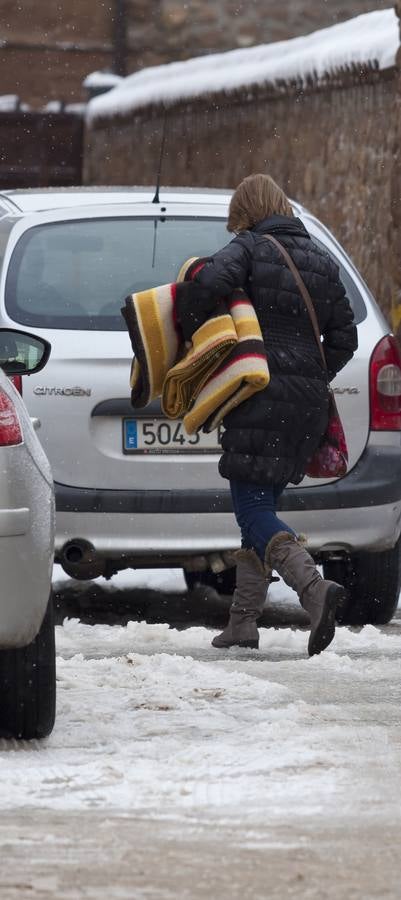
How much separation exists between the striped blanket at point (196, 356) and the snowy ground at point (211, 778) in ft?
2.75

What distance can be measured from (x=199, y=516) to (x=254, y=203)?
3.93 ft

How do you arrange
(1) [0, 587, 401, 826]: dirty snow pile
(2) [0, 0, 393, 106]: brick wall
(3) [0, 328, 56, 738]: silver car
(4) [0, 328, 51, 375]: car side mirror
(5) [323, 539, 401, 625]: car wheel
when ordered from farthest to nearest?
(2) [0, 0, 393, 106]: brick wall < (5) [323, 539, 401, 625]: car wheel < (4) [0, 328, 51, 375]: car side mirror < (3) [0, 328, 56, 738]: silver car < (1) [0, 587, 401, 826]: dirty snow pile

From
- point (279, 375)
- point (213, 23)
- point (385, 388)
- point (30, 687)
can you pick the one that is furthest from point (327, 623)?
point (213, 23)

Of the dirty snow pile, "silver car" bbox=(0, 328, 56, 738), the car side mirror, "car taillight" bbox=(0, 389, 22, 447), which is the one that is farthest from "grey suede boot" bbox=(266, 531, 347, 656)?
"car taillight" bbox=(0, 389, 22, 447)

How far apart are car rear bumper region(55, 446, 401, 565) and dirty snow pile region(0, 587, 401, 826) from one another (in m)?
0.33

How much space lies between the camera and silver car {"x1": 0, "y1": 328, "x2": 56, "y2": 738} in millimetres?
5492

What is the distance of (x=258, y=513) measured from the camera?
751 cm

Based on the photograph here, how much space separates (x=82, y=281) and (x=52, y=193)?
2.72ft

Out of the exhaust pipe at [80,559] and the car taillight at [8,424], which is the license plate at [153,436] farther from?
the car taillight at [8,424]

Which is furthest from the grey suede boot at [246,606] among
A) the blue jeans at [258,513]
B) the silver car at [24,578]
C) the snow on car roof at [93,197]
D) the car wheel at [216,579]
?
the silver car at [24,578]

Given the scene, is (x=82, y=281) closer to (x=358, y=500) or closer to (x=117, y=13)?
(x=358, y=500)

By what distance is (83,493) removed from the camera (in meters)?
8.02

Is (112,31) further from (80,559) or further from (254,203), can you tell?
(254,203)

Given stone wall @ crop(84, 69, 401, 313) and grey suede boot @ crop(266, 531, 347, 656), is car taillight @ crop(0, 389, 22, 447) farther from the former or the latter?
stone wall @ crop(84, 69, 401, 313)
